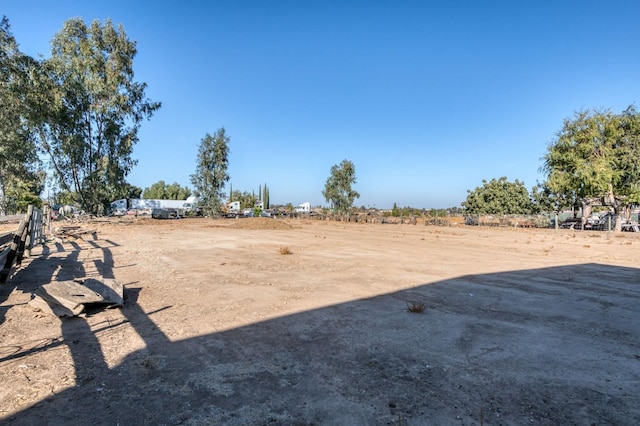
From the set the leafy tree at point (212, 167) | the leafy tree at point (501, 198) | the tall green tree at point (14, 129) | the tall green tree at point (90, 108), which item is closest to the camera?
the tall green tree at point (14, 129)

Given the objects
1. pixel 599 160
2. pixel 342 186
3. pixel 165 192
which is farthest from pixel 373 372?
pixel 165 192

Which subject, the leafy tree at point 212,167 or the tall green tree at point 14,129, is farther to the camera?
the leafy tree at point 212,167

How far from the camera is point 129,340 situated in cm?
425

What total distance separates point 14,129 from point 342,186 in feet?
128

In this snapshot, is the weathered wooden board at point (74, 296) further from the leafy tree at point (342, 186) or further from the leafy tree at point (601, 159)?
the leafy tree at point (342, 186)

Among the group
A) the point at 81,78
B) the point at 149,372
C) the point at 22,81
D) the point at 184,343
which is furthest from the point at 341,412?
the point at 81,78

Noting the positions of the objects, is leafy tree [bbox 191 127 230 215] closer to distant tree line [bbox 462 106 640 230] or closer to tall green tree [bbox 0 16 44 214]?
tall green tree [bbox 0 16 44 214]

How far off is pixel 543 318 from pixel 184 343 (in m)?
5.67

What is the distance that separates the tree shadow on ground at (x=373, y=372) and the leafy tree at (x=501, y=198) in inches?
2048

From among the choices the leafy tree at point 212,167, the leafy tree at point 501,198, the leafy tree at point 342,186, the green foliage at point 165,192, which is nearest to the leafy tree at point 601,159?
the leafy tree at point 501,198

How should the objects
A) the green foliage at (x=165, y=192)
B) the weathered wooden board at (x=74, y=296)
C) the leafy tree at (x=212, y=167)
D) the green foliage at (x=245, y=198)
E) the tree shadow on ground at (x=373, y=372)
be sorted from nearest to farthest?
the tree shadow on ground at (x=373, y=372), the weathered wooden board at (x=74, y=296), the leafy tree at (x=212, y=167), the green foliage at (x=245, y=198), the green foliage at (x=165, y=192)

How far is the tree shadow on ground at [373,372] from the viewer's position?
9.12 ft

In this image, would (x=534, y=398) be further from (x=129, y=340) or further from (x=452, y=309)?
(x=129, y=340)

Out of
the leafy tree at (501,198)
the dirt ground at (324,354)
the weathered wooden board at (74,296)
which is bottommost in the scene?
the dirt ground at (324,354)
